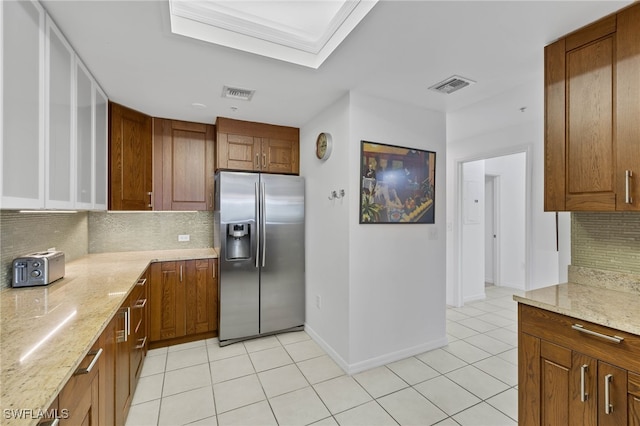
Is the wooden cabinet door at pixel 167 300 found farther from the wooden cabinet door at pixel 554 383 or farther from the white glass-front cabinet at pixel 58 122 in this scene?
the wooden cabinet door at pixel 554 383

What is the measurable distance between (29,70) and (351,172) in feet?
6.50

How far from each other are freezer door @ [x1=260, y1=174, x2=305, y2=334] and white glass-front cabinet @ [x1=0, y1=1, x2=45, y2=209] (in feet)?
6.10

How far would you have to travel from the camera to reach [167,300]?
284 centimetres

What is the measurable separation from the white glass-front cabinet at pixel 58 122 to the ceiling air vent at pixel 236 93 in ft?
3.21

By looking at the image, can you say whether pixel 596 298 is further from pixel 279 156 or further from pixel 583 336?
pixel 279 156

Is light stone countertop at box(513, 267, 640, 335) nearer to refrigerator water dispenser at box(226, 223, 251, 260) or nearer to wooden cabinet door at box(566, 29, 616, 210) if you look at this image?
wooden cabinet door at box(566, 29, 616, 210)

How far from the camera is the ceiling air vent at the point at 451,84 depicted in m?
2.21

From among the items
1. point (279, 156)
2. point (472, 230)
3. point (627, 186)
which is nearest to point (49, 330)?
point (279, 156)

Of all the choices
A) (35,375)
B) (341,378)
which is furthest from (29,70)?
(341,378)

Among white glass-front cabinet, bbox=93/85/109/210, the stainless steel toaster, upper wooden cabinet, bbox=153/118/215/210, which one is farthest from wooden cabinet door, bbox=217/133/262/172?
the stainless steel toaster

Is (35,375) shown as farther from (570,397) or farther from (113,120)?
(113,120)

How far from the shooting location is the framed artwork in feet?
8.23

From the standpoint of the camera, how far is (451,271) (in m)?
4.16

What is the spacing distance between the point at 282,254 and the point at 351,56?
6.77ft
